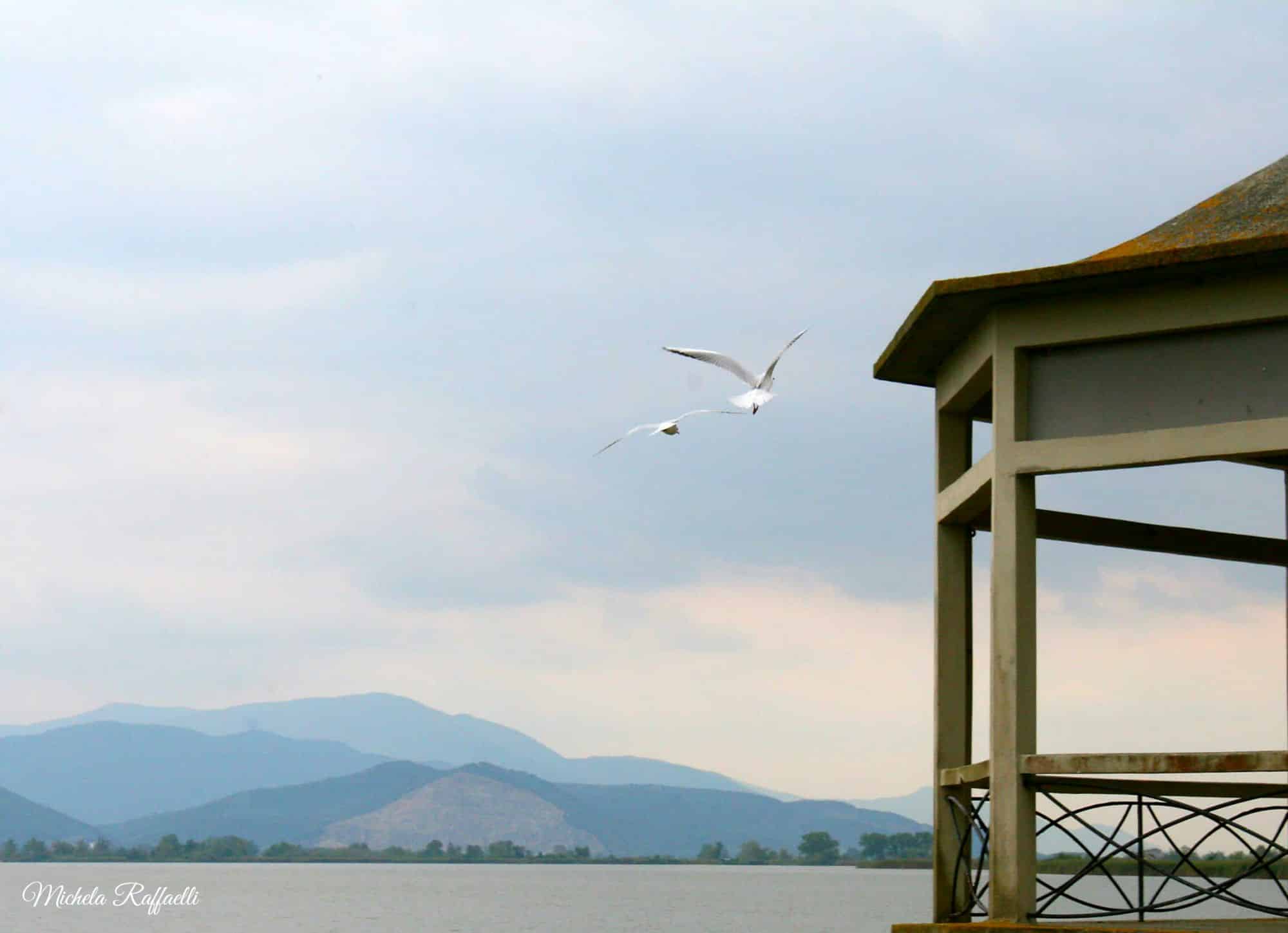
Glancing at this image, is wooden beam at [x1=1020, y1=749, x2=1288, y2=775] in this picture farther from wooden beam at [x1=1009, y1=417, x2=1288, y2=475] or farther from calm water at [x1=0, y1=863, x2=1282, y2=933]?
calm water at [x1=0, y1=863, x2=1282, y2=933]

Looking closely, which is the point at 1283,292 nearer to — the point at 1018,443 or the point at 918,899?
the point at 1018,443

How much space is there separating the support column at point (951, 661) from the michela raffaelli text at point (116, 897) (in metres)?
112

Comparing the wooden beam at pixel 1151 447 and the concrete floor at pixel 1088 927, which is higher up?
the wooden beam at pixel 1151 447

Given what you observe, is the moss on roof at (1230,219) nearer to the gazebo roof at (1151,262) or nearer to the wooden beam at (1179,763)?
the gazebo roof at (1151,262)

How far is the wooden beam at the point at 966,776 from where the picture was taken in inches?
482

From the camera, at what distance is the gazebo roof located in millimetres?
11297

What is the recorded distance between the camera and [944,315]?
12.8m

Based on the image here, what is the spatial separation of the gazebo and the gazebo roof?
0.02m

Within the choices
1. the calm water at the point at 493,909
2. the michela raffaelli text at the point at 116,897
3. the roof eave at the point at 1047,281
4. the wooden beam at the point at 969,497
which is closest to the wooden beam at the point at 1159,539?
the wooden beam at the point at 969,497

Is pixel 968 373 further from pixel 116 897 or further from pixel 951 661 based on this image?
pixel 116 897

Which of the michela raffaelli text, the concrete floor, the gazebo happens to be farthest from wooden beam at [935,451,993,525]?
the michela raffaelli text


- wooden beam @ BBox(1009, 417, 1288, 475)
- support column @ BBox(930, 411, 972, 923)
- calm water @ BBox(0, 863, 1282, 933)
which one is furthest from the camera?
calm water @ BBox(0, 863, 1282, 933)

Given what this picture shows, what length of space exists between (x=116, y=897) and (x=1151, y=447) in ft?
475

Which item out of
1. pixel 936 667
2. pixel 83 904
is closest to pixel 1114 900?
pixel 83 904
